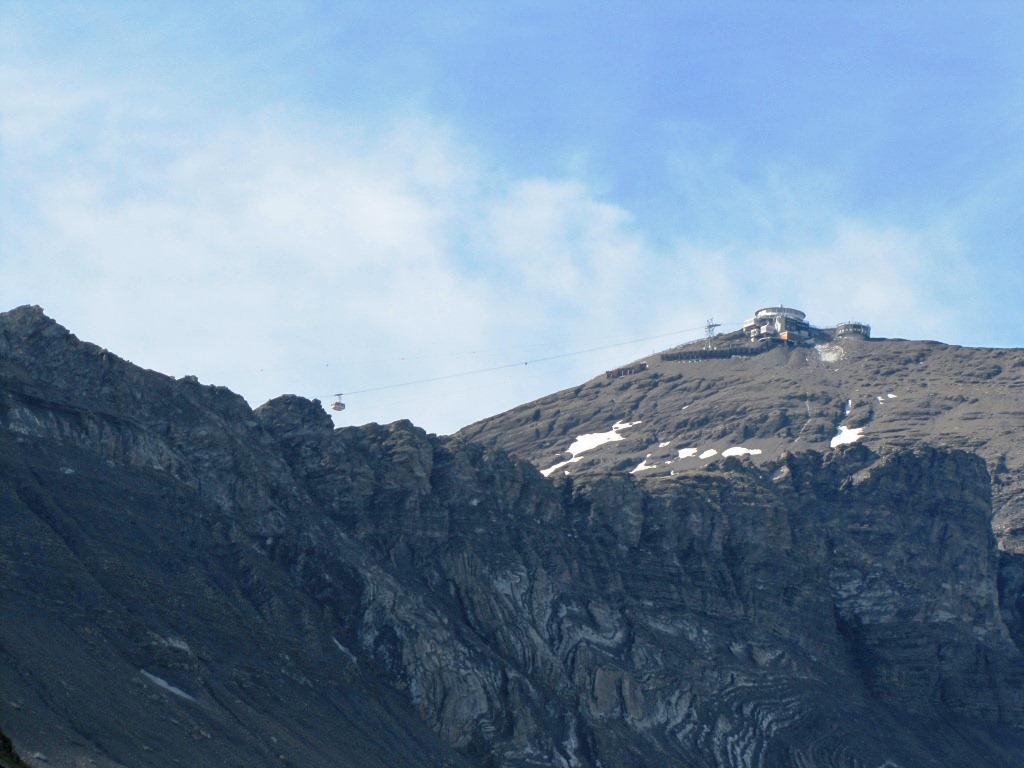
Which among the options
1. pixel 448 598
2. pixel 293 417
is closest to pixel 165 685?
pixel 448 598

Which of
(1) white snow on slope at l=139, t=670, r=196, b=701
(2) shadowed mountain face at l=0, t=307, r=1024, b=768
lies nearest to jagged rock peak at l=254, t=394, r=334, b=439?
(2) shadowed mountain face at l=0, t=307, r=1024, b=768

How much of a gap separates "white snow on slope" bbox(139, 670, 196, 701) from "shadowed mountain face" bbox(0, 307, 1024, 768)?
0.56 meters

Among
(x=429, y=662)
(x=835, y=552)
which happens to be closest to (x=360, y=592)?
(x=429, y=662)

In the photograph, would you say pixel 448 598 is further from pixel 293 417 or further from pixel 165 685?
pixel 165 685

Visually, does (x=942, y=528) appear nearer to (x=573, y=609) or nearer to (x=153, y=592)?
(x=573, y=609)

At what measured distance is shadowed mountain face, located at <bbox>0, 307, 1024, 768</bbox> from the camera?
9031cm

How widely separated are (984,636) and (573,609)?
43.3m

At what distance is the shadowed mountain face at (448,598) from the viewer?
9031 cm

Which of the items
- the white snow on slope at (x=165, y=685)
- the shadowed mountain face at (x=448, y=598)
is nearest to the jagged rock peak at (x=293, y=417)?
the shadowed mountain face at (x=448, y=598)

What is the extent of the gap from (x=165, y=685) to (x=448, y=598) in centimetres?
3400

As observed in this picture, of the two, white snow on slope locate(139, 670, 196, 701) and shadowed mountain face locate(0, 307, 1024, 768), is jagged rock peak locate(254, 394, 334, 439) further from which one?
white snow on slope locate(139, 670, 196, 701)

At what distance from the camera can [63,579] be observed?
91.2m

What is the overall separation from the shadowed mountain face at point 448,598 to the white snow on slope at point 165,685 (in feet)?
1.84

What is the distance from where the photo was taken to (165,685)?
290 ft
